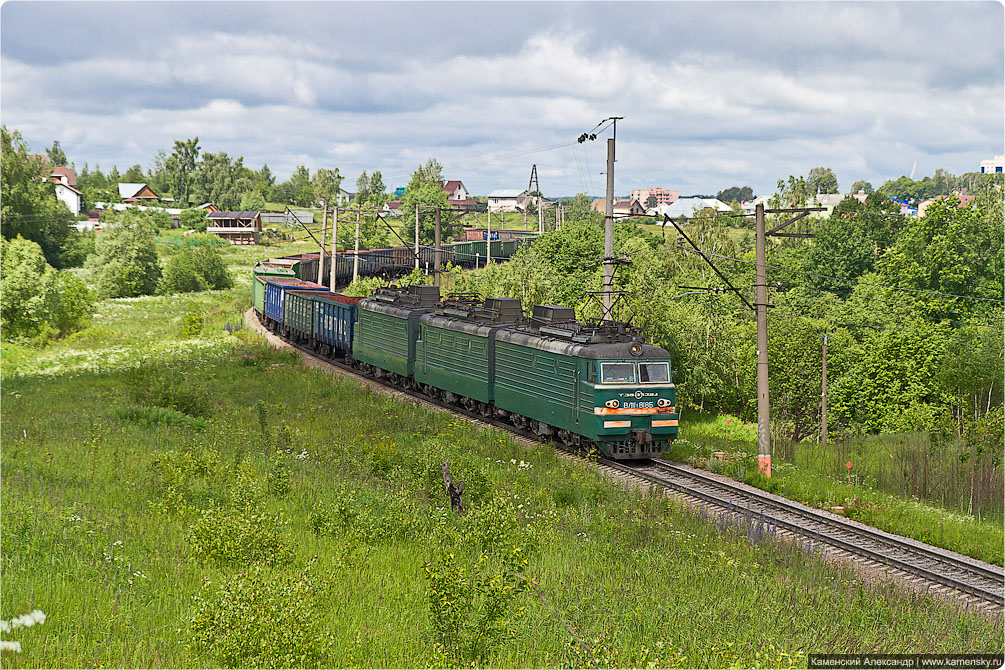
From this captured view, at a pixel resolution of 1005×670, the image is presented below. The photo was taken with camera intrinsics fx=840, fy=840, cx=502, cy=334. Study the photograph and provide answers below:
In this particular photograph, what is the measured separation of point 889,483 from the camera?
23688 millimetres

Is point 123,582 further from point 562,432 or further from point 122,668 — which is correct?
point 562,432

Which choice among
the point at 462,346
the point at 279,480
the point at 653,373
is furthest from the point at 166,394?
the point at 653,373

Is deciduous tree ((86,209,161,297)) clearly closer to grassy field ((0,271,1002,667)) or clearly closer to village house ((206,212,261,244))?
village house ((206,212,261,244))

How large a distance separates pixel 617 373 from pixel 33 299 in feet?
137

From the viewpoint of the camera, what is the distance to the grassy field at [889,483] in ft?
59.9

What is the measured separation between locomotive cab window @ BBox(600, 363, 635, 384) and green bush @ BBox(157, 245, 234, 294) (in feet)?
241

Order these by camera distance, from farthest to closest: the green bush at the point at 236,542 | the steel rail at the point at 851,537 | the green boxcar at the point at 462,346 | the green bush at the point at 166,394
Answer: the green boxcar at the point at 462,346 → the green bush at the point at 166,394 → the steel rail at the point at 851,537 → the green bush at the point at 236,542

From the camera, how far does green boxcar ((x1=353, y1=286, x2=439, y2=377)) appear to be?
1307 inches

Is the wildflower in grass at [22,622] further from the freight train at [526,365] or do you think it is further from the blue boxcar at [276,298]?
the blue boxcar at [276,298]

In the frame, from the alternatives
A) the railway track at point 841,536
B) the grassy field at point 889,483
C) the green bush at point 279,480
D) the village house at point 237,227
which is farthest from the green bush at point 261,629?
the village house at point 237,227

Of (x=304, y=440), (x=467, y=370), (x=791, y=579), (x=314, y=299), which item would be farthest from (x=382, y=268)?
(x=791, y=579)

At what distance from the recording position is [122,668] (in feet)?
27.1

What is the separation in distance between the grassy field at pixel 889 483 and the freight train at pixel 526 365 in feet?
10.2

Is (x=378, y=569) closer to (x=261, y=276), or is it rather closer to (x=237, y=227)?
(x=261, y=276)
